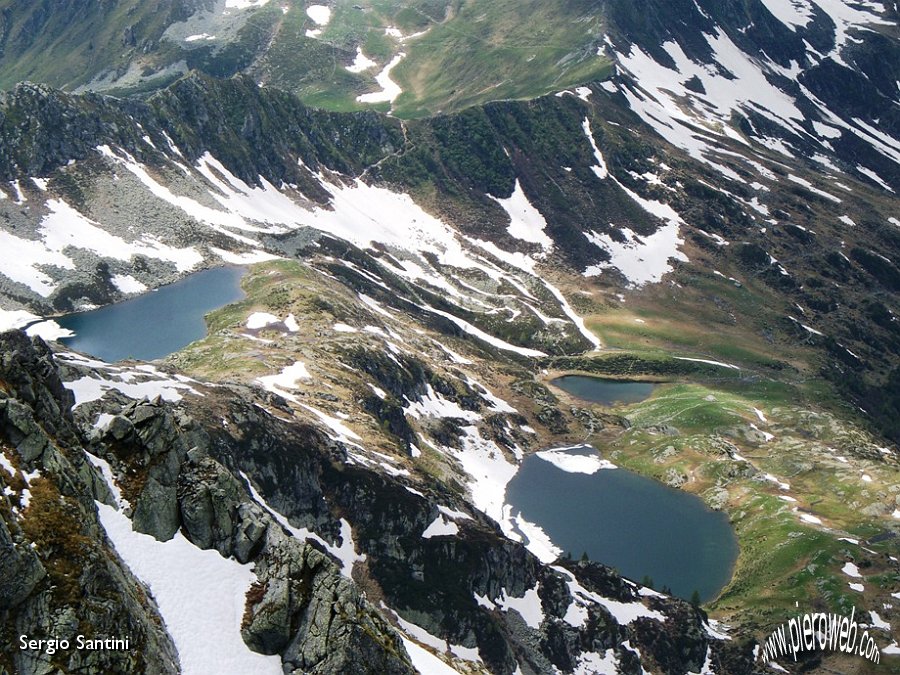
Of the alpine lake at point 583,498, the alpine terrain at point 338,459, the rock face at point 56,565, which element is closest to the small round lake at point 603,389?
the alpine terrain at point 338,459

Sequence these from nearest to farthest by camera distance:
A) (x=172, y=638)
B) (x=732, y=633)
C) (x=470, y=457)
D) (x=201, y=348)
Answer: (x=172, y=638) → (x=732, y=633) → (x=201, y=348) → (x=470, y=457)

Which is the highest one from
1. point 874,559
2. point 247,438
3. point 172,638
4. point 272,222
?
point 172,638

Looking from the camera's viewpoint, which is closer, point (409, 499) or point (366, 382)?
point (409, 499)

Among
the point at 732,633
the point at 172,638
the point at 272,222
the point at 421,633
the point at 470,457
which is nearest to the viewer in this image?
the point at 172,638

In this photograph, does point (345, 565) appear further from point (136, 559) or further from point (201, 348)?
point (201, 348)

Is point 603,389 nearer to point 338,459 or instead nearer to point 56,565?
point 338,459

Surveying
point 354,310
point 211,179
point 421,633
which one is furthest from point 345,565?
point 211,179

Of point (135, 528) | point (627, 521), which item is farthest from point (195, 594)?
point (627, 521)

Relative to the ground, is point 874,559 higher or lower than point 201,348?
lower
